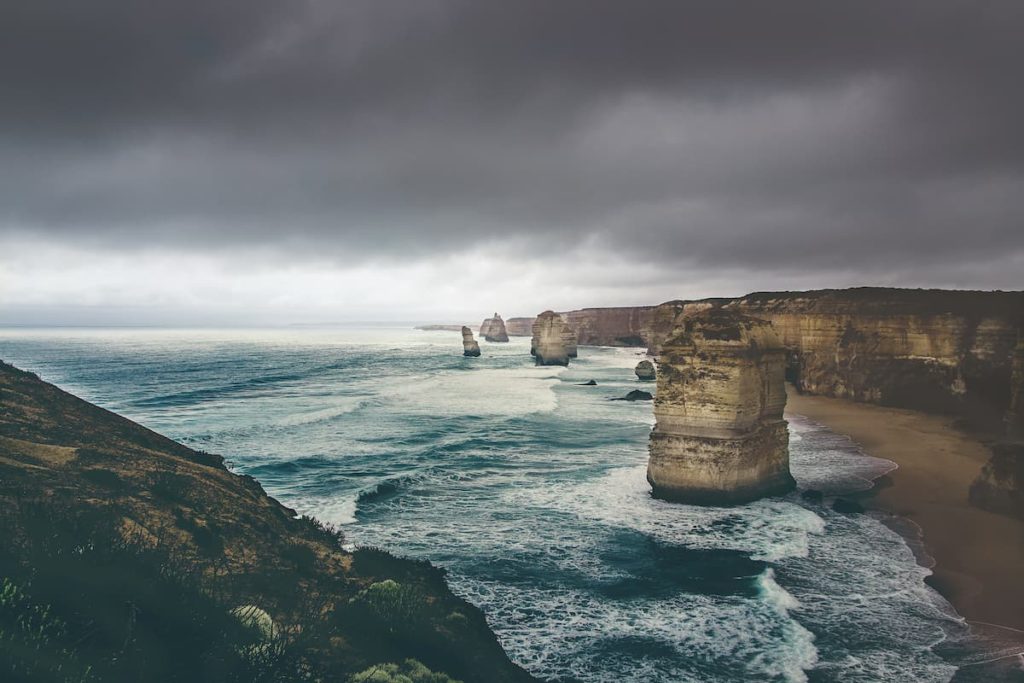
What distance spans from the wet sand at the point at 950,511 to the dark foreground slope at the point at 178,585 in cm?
1208

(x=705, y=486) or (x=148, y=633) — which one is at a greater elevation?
(x=148, y=633)

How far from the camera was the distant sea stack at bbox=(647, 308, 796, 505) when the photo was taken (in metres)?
19.5

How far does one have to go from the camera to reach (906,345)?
41125 mm

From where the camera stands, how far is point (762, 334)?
2100cm

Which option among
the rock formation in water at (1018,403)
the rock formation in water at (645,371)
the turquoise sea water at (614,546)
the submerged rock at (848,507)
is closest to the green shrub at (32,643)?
the turquoise sea water at (614,546)

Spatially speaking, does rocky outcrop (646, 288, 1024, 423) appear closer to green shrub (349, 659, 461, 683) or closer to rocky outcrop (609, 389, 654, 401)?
rocky outcrop (609, 389, 654, 401)

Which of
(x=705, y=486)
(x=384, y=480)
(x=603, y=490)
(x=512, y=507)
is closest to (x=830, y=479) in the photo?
(x=705, y=486)

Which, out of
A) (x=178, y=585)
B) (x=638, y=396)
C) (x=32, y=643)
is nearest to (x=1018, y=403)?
(x=638, y=396)

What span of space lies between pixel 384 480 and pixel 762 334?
56.0 feet

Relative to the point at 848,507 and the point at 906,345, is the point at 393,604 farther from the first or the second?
the point at 906,345

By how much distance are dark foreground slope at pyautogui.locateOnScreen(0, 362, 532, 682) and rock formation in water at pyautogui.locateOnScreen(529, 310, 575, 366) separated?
79.6 m

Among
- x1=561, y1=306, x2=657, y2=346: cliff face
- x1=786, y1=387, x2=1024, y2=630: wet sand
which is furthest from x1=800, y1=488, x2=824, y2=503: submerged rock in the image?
x1=561, y1=306, x2=657, y2=346: cliff face

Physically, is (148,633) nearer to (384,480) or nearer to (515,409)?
(384,480)

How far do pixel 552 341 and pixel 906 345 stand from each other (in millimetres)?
55490
